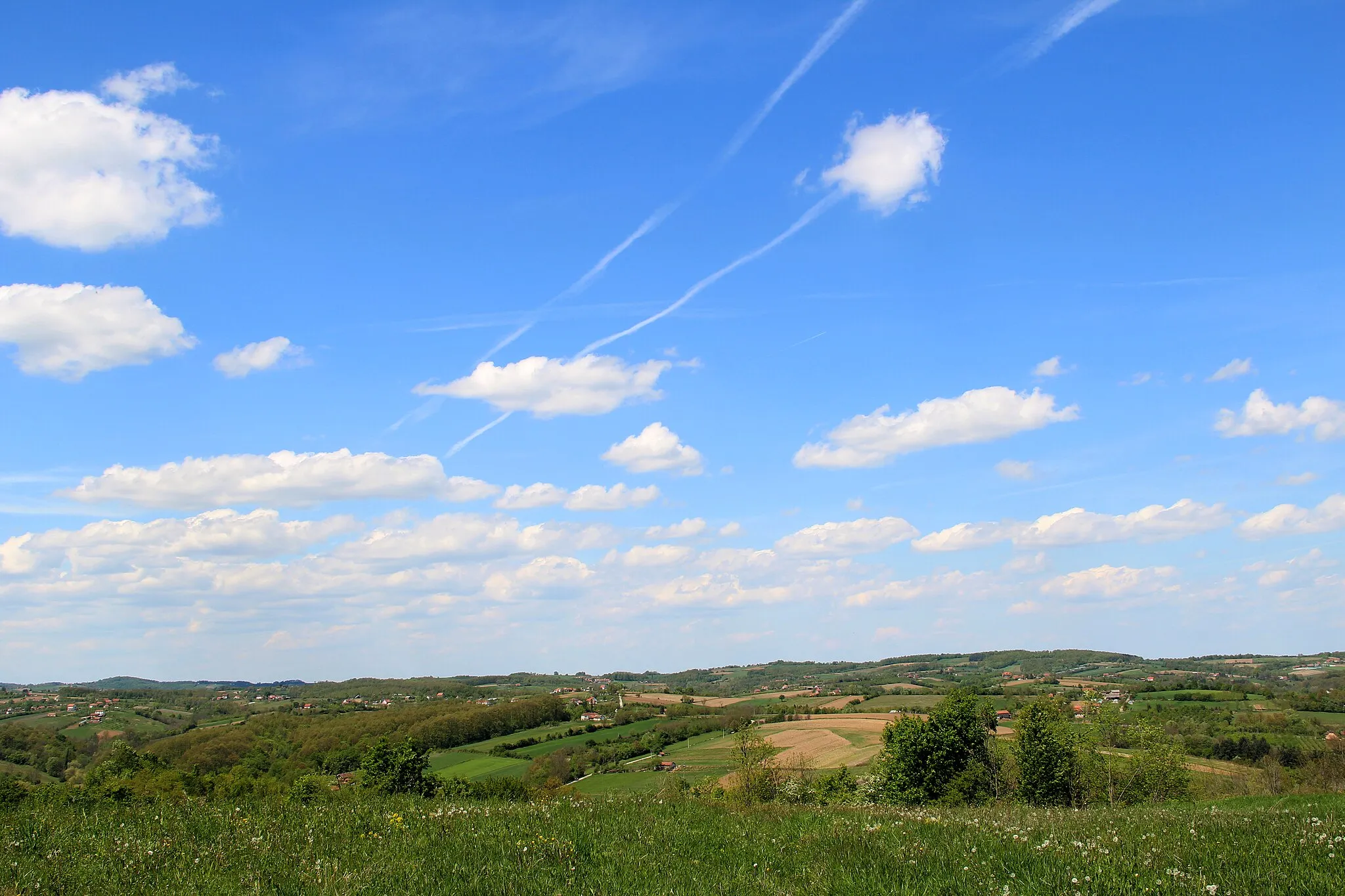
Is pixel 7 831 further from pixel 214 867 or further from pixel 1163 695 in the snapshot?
pixel 1163 695

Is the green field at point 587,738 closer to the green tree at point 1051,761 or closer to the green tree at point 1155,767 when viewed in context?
the green tree at point 1051,761

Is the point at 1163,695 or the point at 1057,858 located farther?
the point at 1163,695

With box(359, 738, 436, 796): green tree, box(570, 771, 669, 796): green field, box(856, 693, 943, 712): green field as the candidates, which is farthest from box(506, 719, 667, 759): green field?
box(359, 738, 436, 796): green tree

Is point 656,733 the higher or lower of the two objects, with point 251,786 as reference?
lower

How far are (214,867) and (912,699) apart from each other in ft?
584

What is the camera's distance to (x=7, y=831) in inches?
437

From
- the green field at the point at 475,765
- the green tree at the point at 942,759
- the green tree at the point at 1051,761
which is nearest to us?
the green tree at the point at 1051,761

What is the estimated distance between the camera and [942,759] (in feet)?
221

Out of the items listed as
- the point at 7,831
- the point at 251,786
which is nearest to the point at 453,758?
the point at 251,786

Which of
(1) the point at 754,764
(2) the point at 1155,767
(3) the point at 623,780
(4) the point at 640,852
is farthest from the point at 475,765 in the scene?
(4) the point at 640,852

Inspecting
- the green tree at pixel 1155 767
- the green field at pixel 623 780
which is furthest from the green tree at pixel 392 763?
the green tree at pixel 1155 767

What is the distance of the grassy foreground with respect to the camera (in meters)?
7.73

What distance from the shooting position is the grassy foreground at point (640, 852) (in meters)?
7.73

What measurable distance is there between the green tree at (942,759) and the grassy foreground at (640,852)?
194 ft
